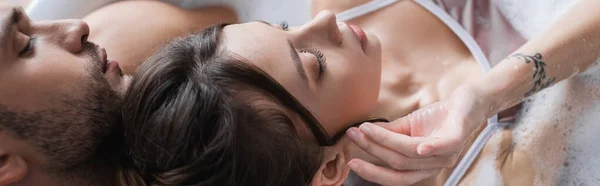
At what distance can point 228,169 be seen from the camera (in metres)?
0.67

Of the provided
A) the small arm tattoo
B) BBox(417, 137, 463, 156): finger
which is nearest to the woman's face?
BBox(417, 137, 463, 156): finger

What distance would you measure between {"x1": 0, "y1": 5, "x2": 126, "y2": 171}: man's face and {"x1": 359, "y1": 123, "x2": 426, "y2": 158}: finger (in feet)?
1.11

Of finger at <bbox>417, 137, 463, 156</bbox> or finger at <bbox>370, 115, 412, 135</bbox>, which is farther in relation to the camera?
finger at <bbox>370, 115, 412, 135</bbox>

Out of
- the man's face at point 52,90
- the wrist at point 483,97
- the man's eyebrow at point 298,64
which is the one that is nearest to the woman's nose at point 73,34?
the man's face at point 52,90

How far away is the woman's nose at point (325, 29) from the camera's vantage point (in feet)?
2.53

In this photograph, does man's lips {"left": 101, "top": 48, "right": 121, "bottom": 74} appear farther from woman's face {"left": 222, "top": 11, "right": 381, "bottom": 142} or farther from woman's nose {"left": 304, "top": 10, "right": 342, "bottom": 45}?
woman's nose {"left": 304, "top": 10, "right": 342, "bottom": 45}

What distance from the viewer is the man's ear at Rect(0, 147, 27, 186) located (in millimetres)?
657

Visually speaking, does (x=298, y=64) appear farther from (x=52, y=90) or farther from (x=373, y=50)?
(x=52, y=90)

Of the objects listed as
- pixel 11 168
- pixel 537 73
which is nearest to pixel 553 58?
pixel 537 73

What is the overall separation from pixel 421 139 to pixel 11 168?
504mm

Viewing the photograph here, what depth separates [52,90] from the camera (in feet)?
2.20

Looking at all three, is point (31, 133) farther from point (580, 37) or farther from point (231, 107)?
point (580, 37)

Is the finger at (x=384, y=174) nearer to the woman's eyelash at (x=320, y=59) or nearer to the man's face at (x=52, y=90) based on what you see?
Answer: the woman's eyelash at (x=320, y=59)

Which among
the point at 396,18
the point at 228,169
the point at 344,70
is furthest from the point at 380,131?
the point at 396,18
